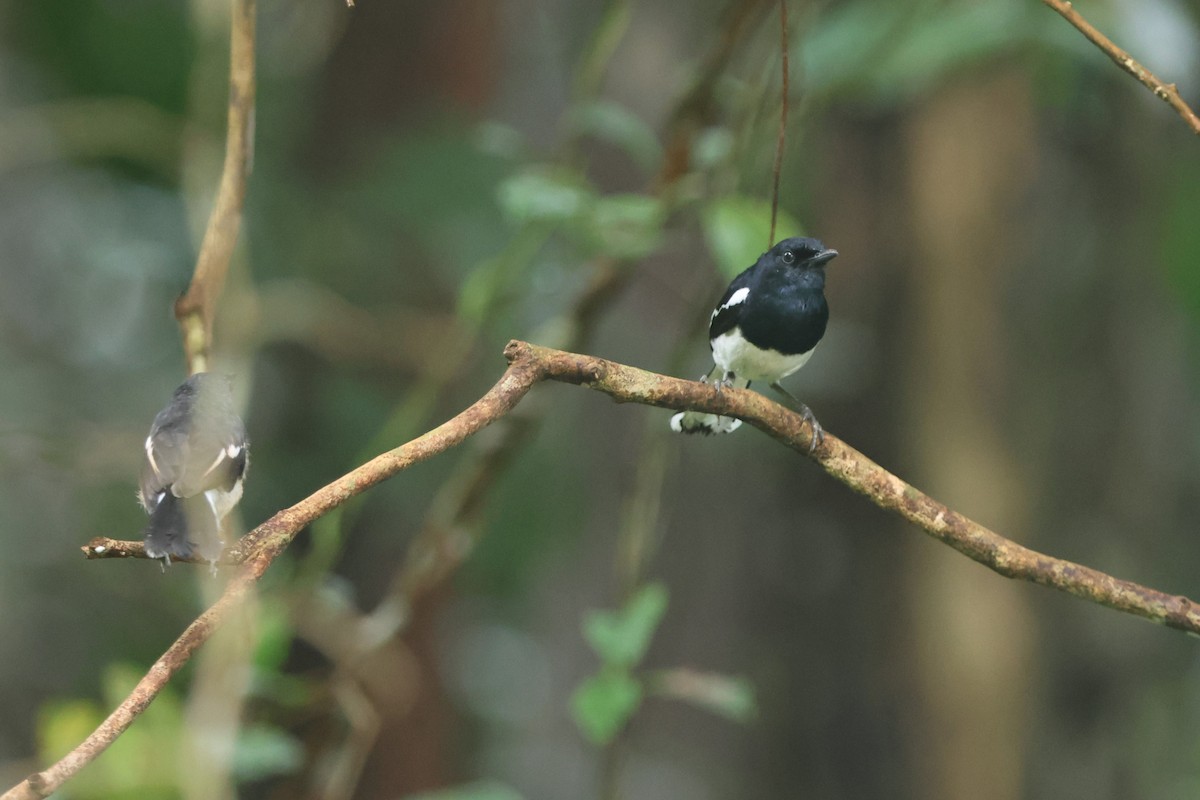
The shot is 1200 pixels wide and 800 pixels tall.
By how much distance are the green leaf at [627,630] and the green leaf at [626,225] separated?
2.98 feet

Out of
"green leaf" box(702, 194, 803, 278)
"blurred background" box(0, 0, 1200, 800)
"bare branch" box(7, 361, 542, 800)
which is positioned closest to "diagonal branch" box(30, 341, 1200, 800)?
"bare branch" box(7, 361, 542, 800)

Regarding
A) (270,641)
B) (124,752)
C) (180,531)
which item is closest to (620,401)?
(180,531)

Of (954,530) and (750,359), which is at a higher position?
(750,359)

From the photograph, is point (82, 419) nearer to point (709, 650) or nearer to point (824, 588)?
point (824, 588)

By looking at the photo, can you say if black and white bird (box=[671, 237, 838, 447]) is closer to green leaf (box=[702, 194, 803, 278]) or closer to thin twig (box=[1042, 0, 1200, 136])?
green leaf (box=[702, 194, 803, 278])

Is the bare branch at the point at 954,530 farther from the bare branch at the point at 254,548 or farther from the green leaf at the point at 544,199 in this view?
the green leaf at the point at 544,199

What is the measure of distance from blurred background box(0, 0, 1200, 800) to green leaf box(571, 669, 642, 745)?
1.85 feet

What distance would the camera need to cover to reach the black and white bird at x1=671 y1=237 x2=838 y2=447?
3.37 metres

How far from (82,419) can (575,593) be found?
5.74 m

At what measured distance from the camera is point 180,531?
2.01 meters

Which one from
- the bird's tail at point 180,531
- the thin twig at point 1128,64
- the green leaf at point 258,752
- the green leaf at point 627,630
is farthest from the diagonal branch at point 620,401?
the green leaf at point 258,752

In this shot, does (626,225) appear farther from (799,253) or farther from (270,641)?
(270,641)

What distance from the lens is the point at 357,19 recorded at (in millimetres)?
6312

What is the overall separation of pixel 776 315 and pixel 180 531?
180 centimetres
